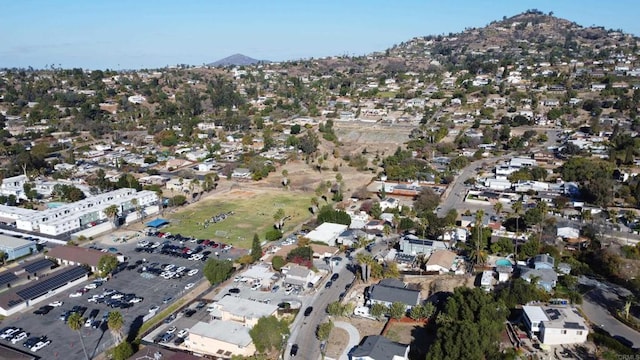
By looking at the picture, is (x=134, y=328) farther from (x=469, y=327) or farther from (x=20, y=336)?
(x=469, y=327)

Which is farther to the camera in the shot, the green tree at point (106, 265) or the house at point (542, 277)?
the green tree at point (106, 265)

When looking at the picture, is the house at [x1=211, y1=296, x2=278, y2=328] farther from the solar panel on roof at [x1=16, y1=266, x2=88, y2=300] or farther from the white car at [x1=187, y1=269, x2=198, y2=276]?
the solar panel on roof at [x1=16, y1=266, x2=88, y2=300]

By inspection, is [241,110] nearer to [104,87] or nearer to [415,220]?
[104,87]

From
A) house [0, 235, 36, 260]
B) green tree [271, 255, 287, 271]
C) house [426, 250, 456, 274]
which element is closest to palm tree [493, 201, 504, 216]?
house [426, 250, 456, 274]

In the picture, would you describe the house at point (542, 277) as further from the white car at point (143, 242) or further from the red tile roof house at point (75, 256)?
the red tile roof house at point (75, 256)

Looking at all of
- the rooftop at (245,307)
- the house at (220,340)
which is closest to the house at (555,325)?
the rooftop at (245,307)

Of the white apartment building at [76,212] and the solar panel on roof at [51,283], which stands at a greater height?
the white apartment building at [76,212]

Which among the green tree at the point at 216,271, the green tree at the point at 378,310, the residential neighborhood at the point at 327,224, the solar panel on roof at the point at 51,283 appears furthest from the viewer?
the green tree at the point at 216,271
